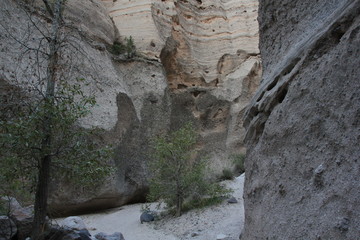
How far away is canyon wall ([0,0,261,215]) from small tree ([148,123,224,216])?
68.3 inches

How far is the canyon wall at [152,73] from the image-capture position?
1012 cm

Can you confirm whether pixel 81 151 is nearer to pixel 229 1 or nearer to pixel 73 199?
pixel 73 199

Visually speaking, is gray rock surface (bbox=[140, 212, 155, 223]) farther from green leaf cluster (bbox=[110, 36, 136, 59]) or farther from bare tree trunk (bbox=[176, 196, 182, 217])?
green leaf cluster (bbox=[110, 36, 136, 59])

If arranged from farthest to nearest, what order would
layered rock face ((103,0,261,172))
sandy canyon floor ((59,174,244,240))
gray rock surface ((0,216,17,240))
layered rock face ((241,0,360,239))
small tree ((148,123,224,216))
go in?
layered rock face ((103,0,261,172)), small tree ((148,123,224,216)), sandy canyon floor ((59,174,244,240)), gray rock surface ((0,216,17,240)), layered rock face ((241,0,360,239))

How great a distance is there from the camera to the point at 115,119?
36.5 ft

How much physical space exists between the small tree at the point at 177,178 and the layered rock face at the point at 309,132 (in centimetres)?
Answer: 532

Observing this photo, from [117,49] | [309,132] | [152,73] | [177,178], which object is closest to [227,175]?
[177,178]

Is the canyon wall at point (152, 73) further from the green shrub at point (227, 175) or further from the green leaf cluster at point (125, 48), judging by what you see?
the green shrub at point (227, 175)

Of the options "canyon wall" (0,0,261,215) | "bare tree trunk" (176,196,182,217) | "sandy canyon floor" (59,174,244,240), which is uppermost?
"canyon wall" (0,0,261,215)

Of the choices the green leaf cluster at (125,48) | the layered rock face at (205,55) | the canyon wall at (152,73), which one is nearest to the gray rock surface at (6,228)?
the canyon wall at (152,73)

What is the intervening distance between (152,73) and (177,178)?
22.8 ft

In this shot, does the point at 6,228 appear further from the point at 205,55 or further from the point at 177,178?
the point at 205,55

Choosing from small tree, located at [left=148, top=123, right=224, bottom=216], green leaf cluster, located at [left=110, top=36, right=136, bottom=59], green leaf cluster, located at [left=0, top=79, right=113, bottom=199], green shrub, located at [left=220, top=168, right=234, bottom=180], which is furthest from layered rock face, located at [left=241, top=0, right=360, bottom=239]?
green leaf cluster, located at [left=110, top=36, right=136, bottom=59]

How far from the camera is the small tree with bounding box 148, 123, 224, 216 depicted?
8797mm
